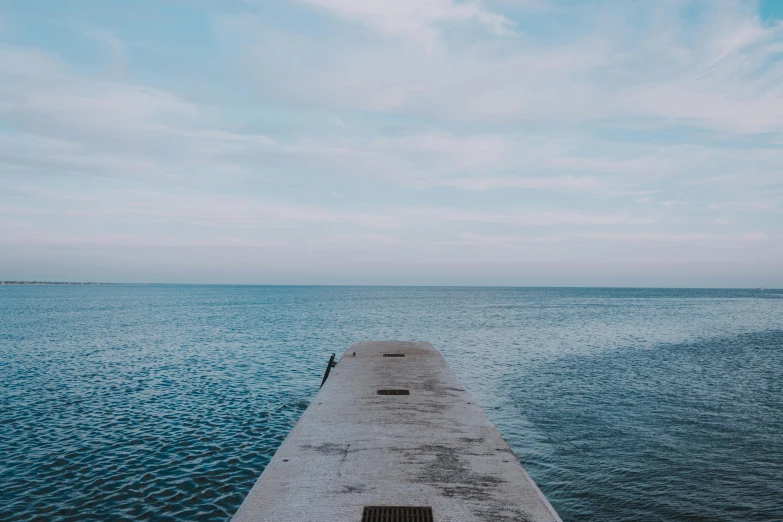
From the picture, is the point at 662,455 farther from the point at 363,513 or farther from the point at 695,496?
the point at 363,513

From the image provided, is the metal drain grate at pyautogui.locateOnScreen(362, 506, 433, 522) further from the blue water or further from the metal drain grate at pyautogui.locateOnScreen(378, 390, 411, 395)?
the metal drain grate at pyautogui.locateOnScreen(378, 390, 411, 395)

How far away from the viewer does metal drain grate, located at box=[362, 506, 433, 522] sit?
8320 mm

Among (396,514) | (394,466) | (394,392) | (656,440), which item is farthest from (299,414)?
(396,514)

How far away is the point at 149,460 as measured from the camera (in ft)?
57.1

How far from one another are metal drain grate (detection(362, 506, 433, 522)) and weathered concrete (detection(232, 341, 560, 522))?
16 cm

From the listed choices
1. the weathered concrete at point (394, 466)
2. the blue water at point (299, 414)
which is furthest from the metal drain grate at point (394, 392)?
the blue water at point (299, 414)

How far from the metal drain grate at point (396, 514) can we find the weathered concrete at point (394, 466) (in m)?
0.16

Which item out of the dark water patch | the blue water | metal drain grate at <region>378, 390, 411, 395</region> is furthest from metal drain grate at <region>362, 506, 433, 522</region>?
metal drain grate at <region>378, 390, 411, 395</region>

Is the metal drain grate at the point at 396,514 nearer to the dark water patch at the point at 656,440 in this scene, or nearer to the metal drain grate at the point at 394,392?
the dark water patch at the point at 656,440

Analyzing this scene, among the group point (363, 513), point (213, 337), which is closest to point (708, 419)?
point (363, 513)

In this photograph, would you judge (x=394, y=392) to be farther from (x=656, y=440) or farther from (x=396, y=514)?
(x=656, y=440)

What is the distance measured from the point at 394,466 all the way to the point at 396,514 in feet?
7.36

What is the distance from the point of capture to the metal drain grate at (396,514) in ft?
27.3

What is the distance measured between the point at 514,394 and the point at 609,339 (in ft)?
109
